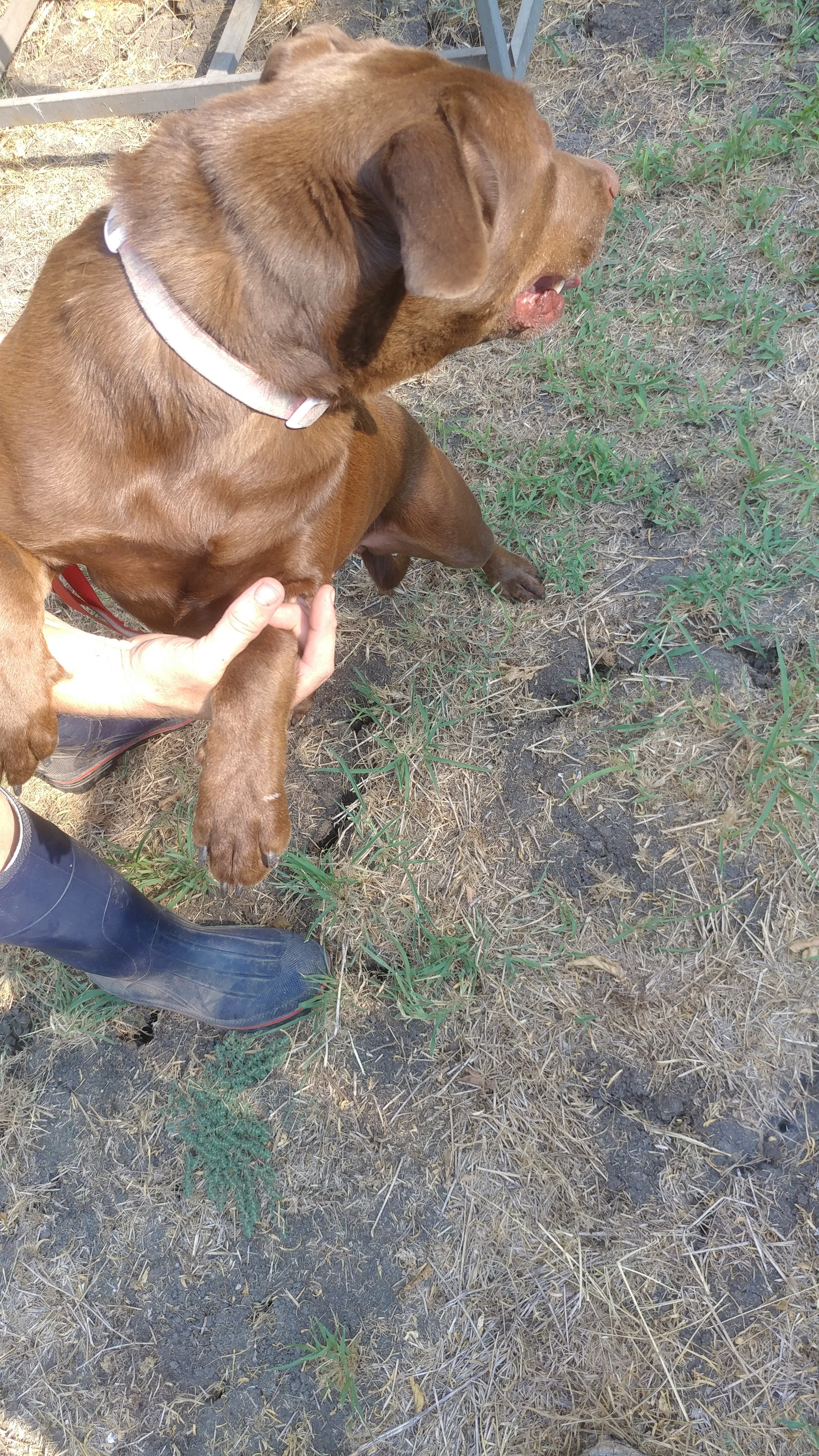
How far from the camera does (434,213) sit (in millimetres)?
1614

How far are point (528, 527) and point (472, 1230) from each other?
2.32 m

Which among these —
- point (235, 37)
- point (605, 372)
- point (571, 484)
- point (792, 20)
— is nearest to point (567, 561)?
point (571, 484)

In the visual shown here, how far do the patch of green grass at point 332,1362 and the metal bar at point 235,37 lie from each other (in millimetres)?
5165

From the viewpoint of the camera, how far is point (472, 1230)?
97.1 inches

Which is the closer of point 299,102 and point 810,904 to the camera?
point 299,102

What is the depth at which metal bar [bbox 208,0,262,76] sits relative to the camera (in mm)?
4406

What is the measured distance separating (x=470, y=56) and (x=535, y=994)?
379 cm

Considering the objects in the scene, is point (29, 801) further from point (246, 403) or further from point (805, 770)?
point (805, 770)

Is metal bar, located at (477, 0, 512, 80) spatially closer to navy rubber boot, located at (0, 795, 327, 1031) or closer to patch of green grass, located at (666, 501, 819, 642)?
patch of green grass, located at (666, 501, 819, 642)

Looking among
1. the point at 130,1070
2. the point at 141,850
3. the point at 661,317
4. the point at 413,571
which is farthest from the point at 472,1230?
the point at 661,317

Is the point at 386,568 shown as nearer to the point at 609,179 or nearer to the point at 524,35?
the point at 609,179

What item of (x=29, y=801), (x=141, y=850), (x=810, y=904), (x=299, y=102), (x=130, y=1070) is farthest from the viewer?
(x=29, y=801)

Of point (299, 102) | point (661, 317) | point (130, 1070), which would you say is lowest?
point (130, 1070)

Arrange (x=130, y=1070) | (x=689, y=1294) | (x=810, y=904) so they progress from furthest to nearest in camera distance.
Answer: (x=130, y=1070), (x=810, y=904), (x=689, y=1294)
